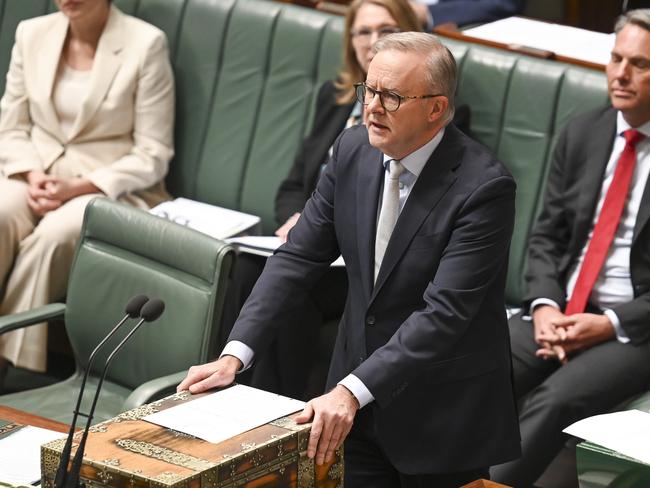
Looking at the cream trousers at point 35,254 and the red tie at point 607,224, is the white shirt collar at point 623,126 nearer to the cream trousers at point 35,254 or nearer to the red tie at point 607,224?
the red tie at point 607,224

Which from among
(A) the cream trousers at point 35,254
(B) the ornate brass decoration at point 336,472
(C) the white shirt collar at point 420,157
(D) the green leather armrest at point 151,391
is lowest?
(A) the cream trousers at point 35,254

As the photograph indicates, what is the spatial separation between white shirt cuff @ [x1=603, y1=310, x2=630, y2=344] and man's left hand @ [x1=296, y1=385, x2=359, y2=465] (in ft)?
4.52

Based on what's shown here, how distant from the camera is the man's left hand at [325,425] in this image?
217 cm

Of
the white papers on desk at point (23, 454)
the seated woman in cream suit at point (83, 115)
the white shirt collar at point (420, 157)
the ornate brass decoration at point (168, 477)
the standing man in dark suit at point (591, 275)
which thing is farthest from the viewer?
the seated woman in cream suit at point (83, 115)

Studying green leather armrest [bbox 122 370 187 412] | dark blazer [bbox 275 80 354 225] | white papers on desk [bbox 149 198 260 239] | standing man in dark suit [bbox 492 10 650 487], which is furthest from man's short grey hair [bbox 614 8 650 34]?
green leather armrest [bbox 122 370 187 412]

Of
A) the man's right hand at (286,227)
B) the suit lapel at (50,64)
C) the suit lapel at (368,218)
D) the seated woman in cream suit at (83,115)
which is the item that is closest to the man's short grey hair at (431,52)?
the suit lapel at (368,218)

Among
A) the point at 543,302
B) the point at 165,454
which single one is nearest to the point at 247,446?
the point at 165,454

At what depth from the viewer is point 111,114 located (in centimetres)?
445

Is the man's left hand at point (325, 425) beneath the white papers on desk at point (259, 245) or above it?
above

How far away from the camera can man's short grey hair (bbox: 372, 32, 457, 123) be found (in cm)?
238

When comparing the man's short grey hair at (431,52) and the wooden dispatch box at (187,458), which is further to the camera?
the man's short grey hair at (431,52)

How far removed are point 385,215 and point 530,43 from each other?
192 cm

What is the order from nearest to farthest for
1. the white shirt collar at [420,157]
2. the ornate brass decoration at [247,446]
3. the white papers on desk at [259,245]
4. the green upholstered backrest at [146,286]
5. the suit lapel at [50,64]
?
1. the ornate brass decoration at [247,446]
2. the white shirt collar at [420,157]
3. the green upholstered backrest at [146,286]
4. the white papers on desk at [259,245]
5. the suit lapel at [50,64]

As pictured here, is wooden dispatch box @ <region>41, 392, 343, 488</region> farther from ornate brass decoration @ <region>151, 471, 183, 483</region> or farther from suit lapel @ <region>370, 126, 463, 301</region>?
suit lapel @ <region>370, 126, 463, 301</region>
